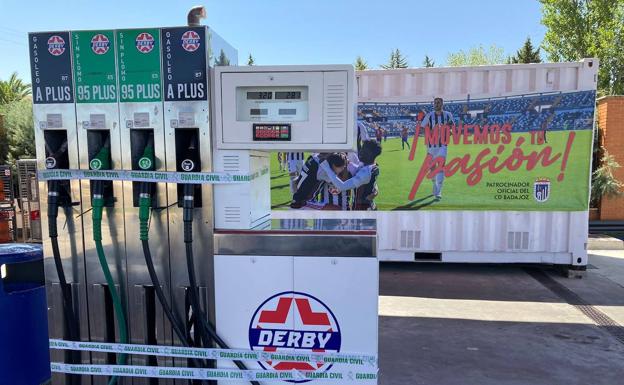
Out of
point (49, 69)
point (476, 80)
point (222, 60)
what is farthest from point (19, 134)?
point (222, 60)

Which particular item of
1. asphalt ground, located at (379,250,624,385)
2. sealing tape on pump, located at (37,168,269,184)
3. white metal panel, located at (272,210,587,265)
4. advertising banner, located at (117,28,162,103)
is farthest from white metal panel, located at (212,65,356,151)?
white metal panel, located at (272,210,587,265)

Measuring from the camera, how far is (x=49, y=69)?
2246 millimetres

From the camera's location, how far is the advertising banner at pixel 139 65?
2.18 m

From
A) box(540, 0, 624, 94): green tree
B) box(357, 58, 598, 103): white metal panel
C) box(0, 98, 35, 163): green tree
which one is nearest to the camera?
box(357, 58, 598, 103): white metal panel

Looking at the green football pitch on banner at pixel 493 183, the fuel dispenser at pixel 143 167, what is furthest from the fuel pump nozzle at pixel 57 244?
the green football pitch on banner at pixel 493 183

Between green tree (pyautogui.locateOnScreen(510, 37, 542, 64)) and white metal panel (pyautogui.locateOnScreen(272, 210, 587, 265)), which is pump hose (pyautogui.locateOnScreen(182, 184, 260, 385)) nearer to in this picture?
white metal panel (pyautogui.locateOnScreen(272, 210, 587, 265))

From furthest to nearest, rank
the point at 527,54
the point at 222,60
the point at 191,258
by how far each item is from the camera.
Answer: the point at 527,54, the point at 222,60, the point at 191,258

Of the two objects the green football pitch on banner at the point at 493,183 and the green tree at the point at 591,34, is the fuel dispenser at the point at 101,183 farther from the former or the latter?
the green tree at the point at 591,34

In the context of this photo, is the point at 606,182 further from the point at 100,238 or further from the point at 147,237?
the point at 100,238

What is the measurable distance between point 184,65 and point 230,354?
4.97ft

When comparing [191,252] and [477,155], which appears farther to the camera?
[477,155]

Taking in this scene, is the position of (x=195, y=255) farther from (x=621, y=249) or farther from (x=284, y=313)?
(x=621, y=249)

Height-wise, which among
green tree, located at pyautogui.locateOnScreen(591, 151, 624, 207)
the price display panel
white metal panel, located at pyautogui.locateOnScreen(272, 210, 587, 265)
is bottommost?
white metal panel, located at pyautogui.locateOnScreen(272, 210, 587, 265)

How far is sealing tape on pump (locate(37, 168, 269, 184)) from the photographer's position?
217 cm
